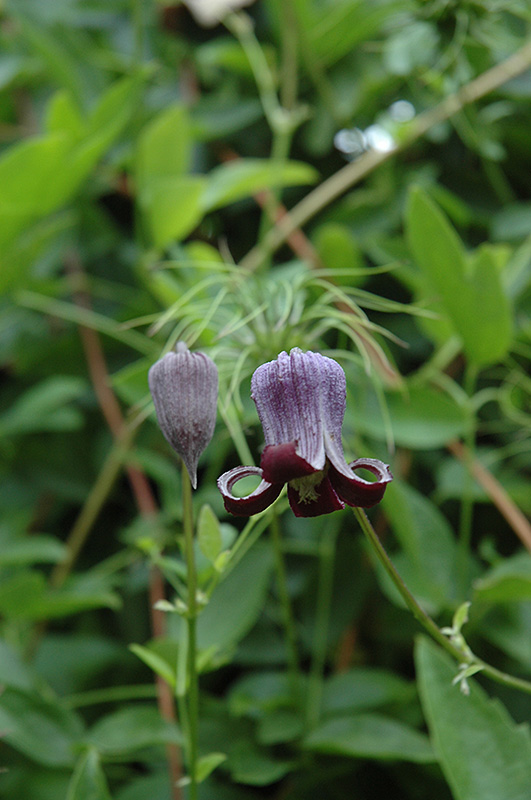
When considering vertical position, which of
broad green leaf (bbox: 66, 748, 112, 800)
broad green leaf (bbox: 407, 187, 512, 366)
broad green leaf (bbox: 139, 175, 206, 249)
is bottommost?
broad green leaf (bbox: 66, 748, 112, 800)

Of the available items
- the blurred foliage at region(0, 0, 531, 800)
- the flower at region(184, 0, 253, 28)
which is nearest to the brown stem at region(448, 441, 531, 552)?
the blurred foliage at region(0, 0, 531, 800)

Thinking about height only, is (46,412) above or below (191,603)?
above

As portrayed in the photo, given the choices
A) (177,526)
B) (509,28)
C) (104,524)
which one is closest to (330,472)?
(177,526)

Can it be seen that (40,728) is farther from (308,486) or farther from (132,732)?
(308,486)

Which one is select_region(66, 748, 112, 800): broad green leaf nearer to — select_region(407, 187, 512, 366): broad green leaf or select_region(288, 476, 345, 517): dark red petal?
select_region(288, 476, 345, 517): dark red petal

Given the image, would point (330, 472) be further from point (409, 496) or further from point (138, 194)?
point (138, 194)

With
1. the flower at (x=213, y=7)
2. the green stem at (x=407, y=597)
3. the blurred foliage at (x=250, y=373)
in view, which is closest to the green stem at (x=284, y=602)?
the blurred foliage at (x=250, y=373)

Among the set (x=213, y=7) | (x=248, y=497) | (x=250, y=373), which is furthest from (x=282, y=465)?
(x=213, y=7)
